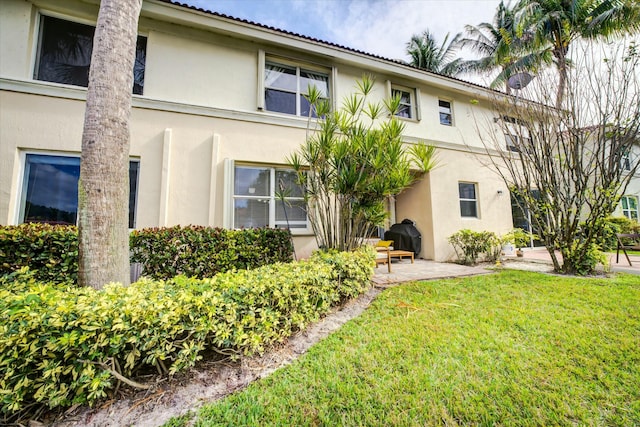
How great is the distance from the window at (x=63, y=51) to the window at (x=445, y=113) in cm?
1018

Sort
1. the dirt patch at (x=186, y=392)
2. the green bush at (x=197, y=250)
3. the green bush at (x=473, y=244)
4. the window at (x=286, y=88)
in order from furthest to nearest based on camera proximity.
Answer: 1. the green bush at (x=473, y=244)
2. the window at (x=286, y=88)
3. the green bush at (x=197, y=250)
4. the dirt patch at (x=186, y=392)

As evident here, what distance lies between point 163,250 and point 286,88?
226 inches

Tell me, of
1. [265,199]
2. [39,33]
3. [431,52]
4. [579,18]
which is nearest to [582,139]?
[265,199]

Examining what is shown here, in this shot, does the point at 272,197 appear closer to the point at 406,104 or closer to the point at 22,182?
the point at 22,182

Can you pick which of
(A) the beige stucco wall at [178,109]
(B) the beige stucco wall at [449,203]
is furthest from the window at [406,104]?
(B) the beige stucco wall at [449,203]

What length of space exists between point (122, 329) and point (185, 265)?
2.94 metres

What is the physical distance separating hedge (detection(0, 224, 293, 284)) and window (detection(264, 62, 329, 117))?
13.1ft

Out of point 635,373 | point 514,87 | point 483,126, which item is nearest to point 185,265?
point 635,373

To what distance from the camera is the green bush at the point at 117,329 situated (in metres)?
1.82

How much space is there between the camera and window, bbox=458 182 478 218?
915 cm

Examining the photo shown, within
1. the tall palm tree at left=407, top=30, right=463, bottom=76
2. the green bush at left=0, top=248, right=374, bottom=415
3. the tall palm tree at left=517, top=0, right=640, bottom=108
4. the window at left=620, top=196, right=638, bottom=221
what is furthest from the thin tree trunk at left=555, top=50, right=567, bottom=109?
the tall palm tree at left=407, top=30, right=463, bottom=76

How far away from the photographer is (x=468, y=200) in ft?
30.4

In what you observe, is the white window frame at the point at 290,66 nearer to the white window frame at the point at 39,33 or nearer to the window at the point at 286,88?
the window at the point at 286,88

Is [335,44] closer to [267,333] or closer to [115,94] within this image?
[115,94]
